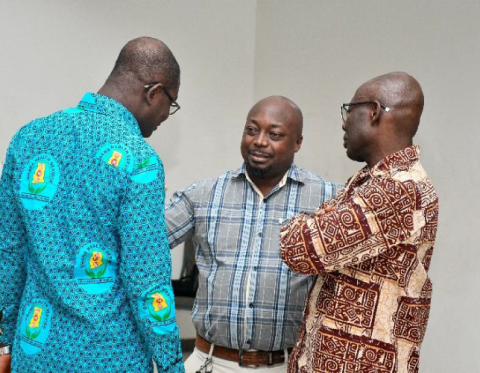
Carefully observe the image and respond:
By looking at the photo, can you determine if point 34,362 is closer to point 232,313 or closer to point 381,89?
point 232,313

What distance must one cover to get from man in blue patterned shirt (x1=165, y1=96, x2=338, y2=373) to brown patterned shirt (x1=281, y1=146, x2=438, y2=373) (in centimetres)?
40

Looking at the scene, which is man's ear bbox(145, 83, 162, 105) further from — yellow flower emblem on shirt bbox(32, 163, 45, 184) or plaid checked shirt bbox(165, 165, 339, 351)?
plaid checked shirt bbox(165, 165, 339, 351)

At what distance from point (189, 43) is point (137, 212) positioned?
362 cm

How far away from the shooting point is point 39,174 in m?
1.66

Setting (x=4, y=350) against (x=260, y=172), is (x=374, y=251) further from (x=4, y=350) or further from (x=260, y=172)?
(x=4, y=350)

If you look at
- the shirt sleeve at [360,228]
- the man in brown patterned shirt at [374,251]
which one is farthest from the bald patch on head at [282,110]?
the shirt sleeve at [360,228]

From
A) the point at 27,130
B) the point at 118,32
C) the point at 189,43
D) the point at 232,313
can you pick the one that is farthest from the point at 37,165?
the point at 189,43

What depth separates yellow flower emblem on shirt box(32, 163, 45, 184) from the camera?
1.65 metres

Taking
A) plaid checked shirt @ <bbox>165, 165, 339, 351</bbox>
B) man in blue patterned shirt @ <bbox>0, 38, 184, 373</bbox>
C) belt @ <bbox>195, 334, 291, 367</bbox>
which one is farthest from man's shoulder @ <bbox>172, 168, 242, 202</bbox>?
man in blue patterned shirt @ <bbox>0, 38, 184, 373</bbox>

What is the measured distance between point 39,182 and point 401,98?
1045 mm

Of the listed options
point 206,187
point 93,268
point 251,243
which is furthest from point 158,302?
point 206,187

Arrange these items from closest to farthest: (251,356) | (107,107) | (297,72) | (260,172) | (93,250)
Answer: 1. (93,250)
2. (107,107)
3. (251,356)
4. (260,172)
5. (297,72)

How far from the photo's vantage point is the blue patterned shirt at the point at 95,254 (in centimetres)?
160

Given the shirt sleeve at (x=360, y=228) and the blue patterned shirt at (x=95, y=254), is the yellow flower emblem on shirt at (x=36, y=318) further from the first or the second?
the shirt sleeve at (x=360, y=228)
